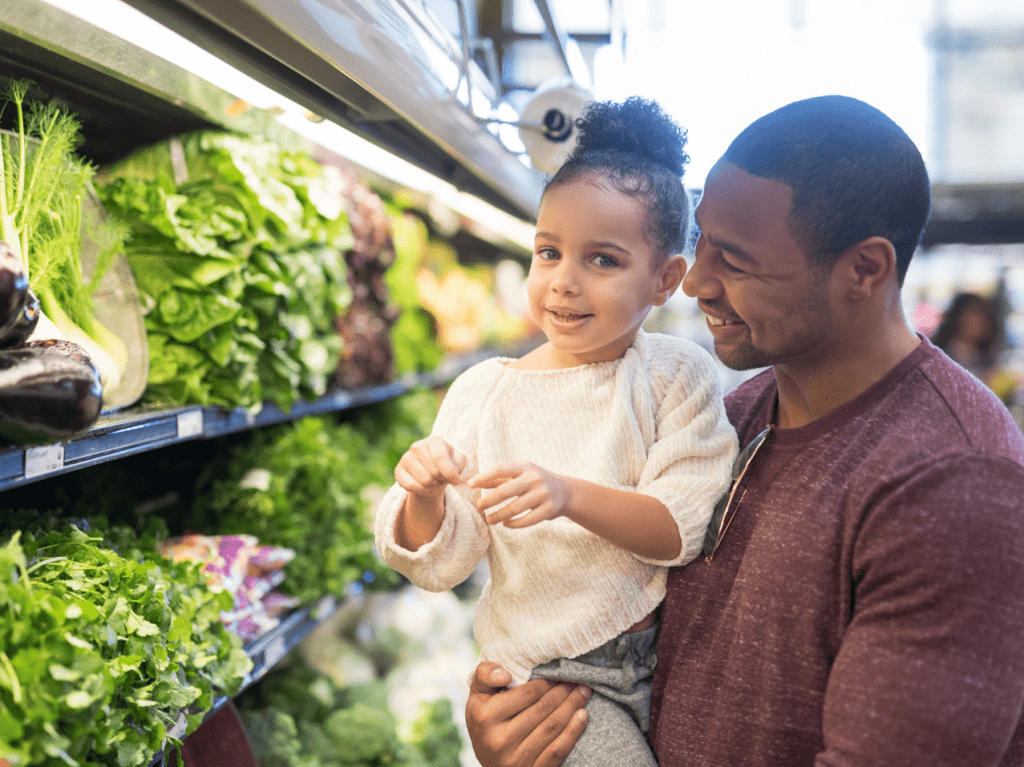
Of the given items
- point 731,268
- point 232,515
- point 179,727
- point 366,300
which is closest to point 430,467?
point 731,268

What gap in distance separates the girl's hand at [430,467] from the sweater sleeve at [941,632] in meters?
0.60

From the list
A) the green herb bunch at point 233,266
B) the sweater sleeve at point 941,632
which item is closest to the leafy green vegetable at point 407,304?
the green herb bunch at point 233,266

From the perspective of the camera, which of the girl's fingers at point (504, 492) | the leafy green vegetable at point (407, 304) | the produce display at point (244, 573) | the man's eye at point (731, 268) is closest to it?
the girl's fingers at point (504, 492)

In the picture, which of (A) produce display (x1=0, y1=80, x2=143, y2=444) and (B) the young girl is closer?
(A) produce display (x1=0, y1=80, x2=143, y2=444)

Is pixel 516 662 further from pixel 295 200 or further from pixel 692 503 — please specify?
pixel 295 200

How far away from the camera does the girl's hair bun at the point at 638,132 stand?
1327mm

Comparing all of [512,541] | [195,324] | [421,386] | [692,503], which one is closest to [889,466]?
[692,503]

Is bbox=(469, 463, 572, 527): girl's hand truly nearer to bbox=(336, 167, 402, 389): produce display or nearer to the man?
the man

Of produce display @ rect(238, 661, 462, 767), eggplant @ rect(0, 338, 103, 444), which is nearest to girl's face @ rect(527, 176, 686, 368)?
eggplant @ rect(0, 338, 103, 444)

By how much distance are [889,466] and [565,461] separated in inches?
21.0

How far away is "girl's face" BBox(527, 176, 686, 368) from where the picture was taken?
125cm

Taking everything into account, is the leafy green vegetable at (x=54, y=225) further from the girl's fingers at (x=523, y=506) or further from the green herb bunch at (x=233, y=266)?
the girl's fingers at (x=523, y=506)

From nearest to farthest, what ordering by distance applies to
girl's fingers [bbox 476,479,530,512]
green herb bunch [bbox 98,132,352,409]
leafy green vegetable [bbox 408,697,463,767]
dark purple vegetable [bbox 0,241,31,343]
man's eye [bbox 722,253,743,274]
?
dark purple vegetable [bbox 0,241,31,343] → girl's fingers [bbox 476,479,530,512] → man's eye [bbox 722,253,743,274] → green herb bunch [bbox 98,132,352,409] → leafy green vegetable [bbox 408,697,463,767]

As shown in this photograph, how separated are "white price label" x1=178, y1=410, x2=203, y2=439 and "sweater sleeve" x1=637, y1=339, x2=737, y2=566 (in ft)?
3.24
